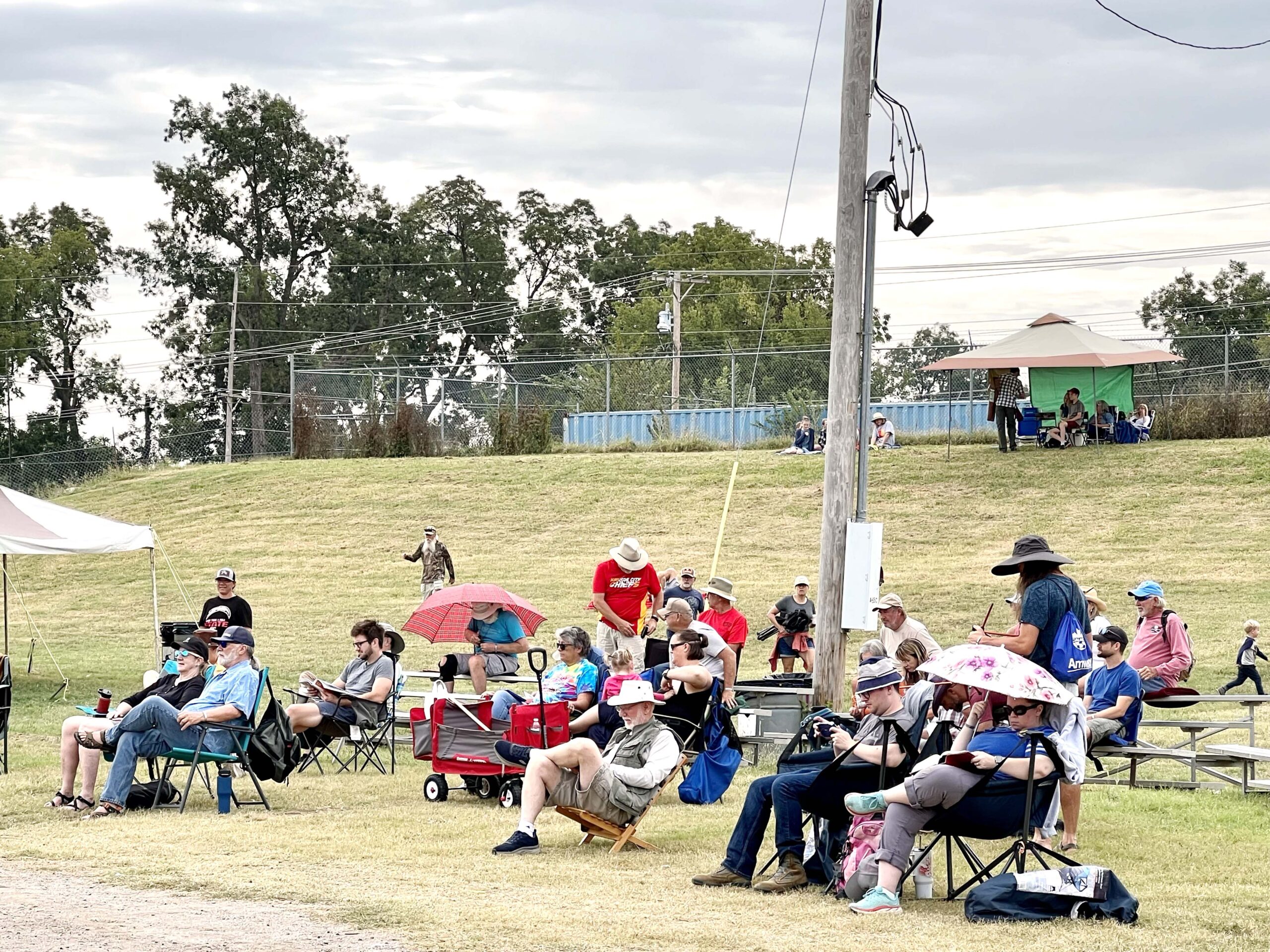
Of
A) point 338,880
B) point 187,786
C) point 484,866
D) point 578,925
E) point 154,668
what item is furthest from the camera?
point 154,668

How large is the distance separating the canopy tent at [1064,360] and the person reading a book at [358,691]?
20411mm

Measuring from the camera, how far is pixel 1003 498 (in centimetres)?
2770

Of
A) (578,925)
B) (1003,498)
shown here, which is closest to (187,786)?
(578,925)

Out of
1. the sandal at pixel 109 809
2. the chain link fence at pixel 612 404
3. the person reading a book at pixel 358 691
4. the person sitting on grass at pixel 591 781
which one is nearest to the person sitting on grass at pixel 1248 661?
the person reading a book at pixel 358 691

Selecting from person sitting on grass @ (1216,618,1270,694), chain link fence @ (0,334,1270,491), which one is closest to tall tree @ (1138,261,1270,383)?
chain link fence @ (0,334,1270,491)

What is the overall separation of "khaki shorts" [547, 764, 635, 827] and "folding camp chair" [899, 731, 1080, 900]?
1853 mm

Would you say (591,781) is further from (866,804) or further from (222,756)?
(222,756)

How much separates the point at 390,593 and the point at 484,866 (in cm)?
1832

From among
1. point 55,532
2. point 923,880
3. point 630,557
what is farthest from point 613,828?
point 55,532

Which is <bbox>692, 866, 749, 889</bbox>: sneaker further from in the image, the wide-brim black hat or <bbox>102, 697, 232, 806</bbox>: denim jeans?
<bbox>102, 697, 232, 806</bbox>: denim jeans

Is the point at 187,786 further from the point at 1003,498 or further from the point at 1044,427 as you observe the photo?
the point at 1044,427

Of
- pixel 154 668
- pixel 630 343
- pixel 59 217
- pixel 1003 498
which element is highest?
pixel 59 217

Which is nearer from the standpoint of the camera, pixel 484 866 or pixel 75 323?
pixel 484 866

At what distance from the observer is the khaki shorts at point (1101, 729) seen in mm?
9203
